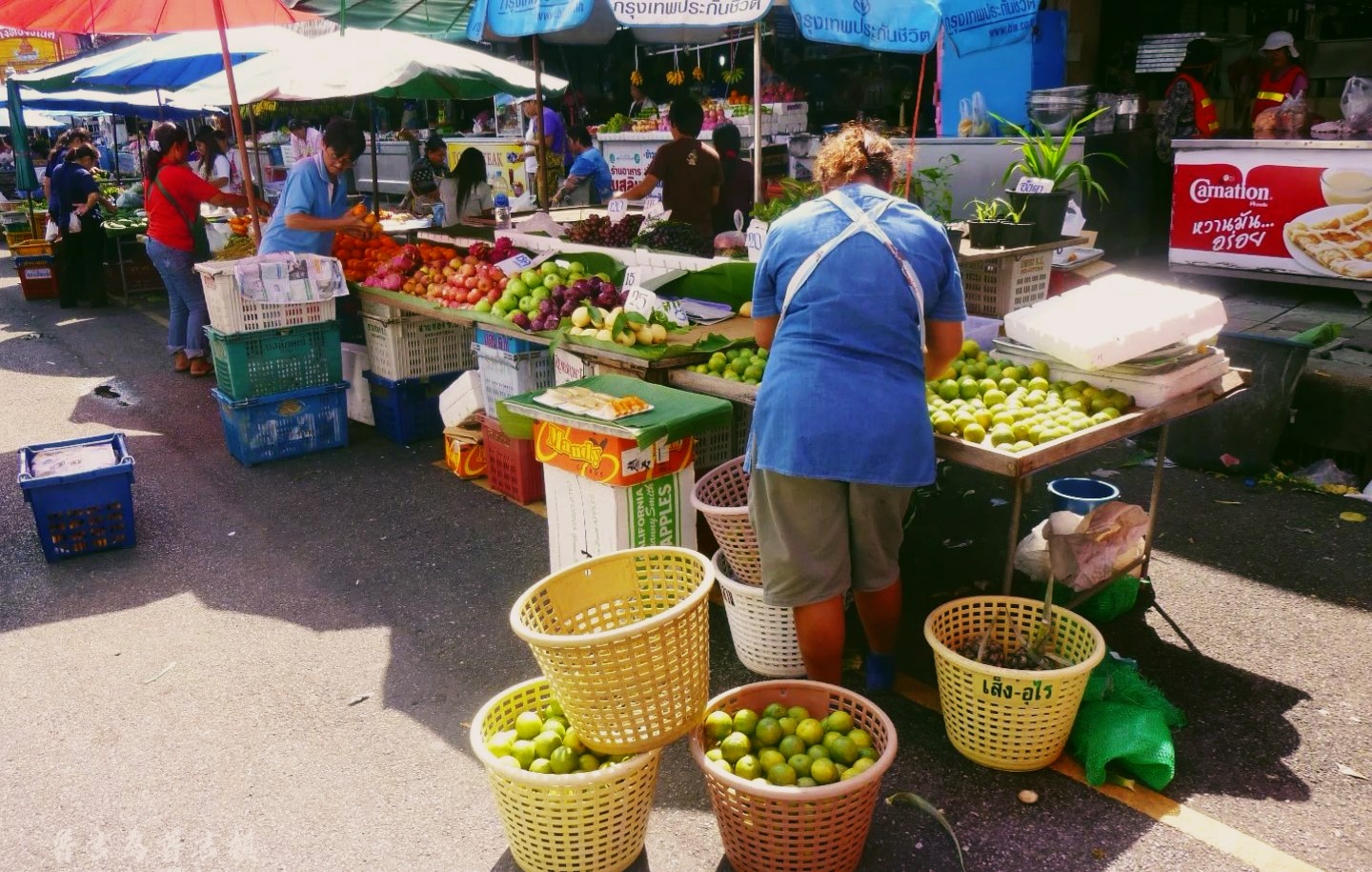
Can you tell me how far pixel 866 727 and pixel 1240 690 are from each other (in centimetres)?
168

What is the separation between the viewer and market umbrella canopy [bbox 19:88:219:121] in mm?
13227

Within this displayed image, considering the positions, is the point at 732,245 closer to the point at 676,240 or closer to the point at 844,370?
the point at 676,240

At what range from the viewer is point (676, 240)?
6.39 metres

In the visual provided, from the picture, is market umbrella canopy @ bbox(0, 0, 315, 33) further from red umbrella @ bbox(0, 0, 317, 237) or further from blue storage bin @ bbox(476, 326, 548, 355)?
blue storage bin @ bbox(476, 326, 548, 355)

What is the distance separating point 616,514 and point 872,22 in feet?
9.16

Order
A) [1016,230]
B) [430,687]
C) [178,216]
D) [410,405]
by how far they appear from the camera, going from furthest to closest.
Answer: [178,216] → [410,405] → [1016,230] → [430,687]

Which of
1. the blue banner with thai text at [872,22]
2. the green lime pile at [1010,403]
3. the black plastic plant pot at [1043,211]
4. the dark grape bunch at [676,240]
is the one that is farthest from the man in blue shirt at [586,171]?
the green lime pile at [1010,403]

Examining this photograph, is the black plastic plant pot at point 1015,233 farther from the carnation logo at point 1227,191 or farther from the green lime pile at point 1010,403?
the carnation logo at point 1227,191

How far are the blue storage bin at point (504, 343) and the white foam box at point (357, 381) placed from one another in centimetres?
157

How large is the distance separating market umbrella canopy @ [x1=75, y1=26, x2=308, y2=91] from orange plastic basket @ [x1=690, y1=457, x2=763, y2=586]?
753cm

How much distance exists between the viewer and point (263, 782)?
3.50 m

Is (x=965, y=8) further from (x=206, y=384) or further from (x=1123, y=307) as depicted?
(x=206, y=384)

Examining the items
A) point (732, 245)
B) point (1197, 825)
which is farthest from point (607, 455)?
point (732, 245)

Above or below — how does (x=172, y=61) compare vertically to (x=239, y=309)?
above
